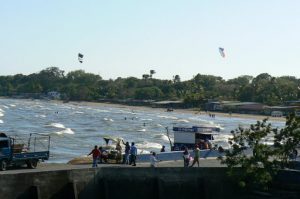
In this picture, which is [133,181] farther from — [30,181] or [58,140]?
[58,140]

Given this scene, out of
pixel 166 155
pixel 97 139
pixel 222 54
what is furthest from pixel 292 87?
pixel 166 155

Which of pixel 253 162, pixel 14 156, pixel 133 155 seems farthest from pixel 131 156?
pixel 253 162

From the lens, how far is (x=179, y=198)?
A: 26.7 meters

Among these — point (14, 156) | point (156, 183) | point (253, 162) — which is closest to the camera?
point (253, 162)

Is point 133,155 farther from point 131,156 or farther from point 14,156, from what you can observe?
point 14,156

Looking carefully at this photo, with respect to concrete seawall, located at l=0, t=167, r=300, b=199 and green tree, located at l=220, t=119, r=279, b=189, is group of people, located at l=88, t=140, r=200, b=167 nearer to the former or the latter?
concrete seawall, located at l=0, t=167, r=300, b=199

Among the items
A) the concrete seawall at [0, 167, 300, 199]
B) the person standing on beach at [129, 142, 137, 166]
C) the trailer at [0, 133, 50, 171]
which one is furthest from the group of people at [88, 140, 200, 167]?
the concrete seawall at [0, 167, 300, 199]

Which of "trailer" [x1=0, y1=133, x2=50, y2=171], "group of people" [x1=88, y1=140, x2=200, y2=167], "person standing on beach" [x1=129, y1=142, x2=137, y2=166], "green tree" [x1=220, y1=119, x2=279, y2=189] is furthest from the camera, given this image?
"person standing on beach" [x1=129, y1=142, x2=137, y2=166]

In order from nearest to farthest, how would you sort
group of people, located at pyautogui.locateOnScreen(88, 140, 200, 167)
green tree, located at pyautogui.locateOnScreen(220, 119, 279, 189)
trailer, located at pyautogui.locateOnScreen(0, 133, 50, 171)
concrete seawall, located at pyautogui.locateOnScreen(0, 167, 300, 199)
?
1. green tree, located at pyautogui.locateOnScreen(220, 119, 279, 189)
2. concrete seawall, located at pyautogui.locateOnScreen(0, 167, 300, 199)
3. trailer, located at pyautogui.locateOnScreen(0, 133, 50, 171)
4. group of people, located at pyautogui.locateOnScreen(88, 140, 200, 167)

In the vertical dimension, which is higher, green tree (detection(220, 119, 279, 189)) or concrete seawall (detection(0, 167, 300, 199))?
green tree (detection(220, 119, 279, 189))

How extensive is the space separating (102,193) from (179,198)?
10.7 ft

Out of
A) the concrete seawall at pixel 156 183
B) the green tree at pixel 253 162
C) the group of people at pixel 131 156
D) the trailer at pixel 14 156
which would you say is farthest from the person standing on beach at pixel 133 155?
the green tree at pixel 253 162

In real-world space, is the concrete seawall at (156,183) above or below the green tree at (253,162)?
below

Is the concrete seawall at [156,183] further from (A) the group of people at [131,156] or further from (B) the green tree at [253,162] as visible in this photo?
(A) the group of people at [131,156]
